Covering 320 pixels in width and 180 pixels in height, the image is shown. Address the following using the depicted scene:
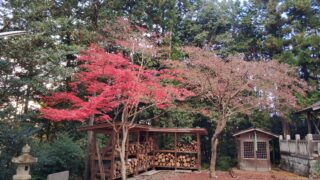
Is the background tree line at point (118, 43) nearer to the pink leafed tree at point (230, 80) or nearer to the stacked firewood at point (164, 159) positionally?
the pink leafed tree at point (230, 80)

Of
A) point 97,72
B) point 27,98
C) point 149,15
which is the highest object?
point 149,15

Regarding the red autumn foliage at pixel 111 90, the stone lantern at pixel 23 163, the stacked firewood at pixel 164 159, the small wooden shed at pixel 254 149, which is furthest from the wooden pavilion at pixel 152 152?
the stone lantern at pixel 23 163

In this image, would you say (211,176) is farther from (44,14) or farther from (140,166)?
(44,14)

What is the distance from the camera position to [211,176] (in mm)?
9703

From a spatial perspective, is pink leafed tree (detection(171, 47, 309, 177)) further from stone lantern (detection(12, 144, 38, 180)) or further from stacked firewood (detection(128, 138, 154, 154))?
stone lantern (detection(12, 144, 38, 180))

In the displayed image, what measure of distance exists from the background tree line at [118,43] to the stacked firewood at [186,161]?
2.47 meters

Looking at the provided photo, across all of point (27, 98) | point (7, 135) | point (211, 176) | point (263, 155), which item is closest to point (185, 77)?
point (211, 176)

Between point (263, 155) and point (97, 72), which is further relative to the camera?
point (263, 155)

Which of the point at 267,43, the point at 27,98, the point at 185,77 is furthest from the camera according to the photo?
the point at 267,43

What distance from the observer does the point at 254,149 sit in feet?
41.6

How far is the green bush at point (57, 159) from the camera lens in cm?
869

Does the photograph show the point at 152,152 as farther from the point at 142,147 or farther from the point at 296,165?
the point at 296,165

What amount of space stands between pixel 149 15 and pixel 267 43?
7013mm

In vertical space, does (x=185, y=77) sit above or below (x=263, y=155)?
above
